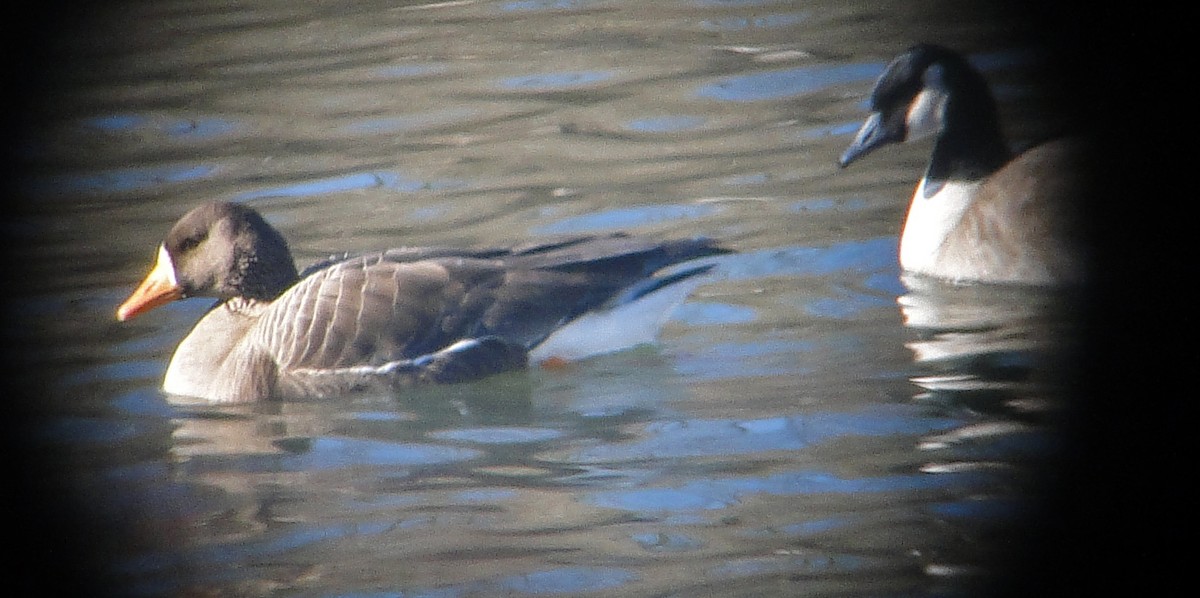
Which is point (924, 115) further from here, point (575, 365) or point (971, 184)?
point (575, 365)

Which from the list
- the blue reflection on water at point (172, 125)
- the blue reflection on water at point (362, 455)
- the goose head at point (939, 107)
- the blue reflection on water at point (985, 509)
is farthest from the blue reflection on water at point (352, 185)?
the blue reflection on water at point (985, 509)

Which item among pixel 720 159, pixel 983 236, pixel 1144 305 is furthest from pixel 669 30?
pixel 1144 305

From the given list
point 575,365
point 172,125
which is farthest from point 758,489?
point 172,125

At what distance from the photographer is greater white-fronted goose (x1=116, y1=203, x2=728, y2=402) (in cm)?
605

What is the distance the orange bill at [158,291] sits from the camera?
642cm

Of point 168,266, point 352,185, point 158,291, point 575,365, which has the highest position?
point 168,266

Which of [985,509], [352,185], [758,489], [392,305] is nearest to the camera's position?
[985,509]

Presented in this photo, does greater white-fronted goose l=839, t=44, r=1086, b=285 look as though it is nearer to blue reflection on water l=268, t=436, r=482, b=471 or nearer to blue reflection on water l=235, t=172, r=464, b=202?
blue reflection on water l=268, t=436, r=482, b=471

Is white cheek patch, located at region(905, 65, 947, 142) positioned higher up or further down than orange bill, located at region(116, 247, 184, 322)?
higher up

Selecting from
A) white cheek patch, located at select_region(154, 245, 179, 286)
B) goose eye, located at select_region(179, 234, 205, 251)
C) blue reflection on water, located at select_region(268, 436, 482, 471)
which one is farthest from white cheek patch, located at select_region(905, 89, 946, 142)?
white cheek patch, located at select_region(154, 245, 179, 286)

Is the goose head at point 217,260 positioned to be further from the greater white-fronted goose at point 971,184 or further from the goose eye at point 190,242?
the greater white-fronted goose at point 971,184

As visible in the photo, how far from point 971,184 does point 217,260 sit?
3.64 m

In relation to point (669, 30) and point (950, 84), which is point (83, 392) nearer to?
point (950, 84)

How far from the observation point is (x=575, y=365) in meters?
6.41
